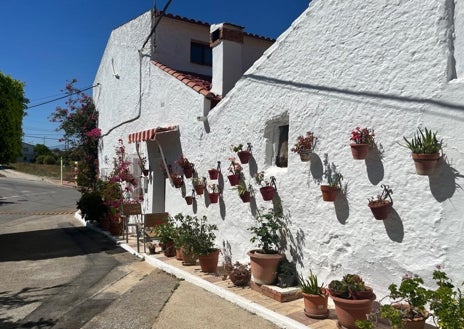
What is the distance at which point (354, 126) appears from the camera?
5.31 m

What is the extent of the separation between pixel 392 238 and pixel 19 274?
7.25 m

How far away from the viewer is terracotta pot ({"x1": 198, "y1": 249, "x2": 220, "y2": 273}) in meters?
7.44

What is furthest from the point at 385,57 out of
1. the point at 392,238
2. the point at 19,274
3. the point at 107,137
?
the point at 107,137

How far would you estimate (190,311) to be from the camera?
18.9ft

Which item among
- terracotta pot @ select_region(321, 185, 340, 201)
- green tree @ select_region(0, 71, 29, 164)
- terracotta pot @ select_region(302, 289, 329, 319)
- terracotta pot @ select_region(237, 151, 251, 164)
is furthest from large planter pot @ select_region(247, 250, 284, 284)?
green tree @ select_region(0, 71, 29, 164)

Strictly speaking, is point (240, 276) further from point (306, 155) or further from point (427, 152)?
point (427, 152)

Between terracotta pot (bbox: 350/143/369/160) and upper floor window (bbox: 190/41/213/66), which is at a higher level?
upper floor window (bbox: 190/41/213/66)

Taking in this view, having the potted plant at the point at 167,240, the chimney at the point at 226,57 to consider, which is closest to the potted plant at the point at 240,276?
the potted plant at the point at 167,240

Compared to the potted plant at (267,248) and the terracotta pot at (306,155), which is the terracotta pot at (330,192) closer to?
the terracotta pot at (306,155)

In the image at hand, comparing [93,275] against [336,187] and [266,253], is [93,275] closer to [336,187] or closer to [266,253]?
[266,253]

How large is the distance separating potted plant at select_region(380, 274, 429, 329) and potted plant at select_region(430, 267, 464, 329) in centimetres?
11

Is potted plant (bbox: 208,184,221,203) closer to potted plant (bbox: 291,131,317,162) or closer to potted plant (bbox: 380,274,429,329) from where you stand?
potted plant (bbox: 291,131,317,162)

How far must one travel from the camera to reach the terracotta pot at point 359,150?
5.03m

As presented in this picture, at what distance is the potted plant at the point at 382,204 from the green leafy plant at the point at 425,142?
0.63m
